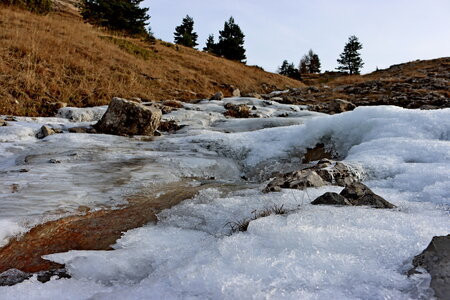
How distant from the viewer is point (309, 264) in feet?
4.74

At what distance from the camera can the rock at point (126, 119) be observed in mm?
6652

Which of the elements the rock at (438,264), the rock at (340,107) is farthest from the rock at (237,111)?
the rock at (438,264)

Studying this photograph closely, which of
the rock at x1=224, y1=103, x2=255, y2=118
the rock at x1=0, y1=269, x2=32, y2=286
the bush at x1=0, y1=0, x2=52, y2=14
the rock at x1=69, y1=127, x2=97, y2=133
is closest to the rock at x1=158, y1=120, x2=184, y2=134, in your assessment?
the rock at x1=69, y1=127, x2=97, y2=133

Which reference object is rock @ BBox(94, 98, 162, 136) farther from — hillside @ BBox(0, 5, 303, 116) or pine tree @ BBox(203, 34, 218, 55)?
pine tree @ BBox(203, 34, 218, 55)

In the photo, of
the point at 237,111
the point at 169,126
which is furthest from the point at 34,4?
the point at 169,126

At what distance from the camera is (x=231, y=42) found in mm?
36625

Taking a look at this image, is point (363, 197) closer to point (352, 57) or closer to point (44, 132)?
point (44, 132)

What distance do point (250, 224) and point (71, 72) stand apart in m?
10.5

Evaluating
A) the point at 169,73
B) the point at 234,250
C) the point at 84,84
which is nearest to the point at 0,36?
the point at 84,84

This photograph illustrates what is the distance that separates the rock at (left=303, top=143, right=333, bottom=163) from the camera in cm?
507

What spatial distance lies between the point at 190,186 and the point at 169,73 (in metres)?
14.7

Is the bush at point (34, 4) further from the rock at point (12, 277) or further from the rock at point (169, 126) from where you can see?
the rock at point (12, 277)

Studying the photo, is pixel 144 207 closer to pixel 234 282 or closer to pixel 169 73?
pixel 234 282

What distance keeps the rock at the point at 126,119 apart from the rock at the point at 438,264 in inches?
246
